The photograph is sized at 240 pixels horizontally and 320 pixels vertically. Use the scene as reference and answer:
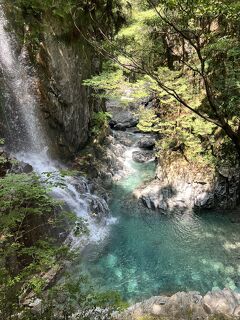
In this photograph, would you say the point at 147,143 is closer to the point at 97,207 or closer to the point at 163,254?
the point at 97,207

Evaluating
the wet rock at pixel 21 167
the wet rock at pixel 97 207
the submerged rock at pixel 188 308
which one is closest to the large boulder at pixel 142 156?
the wet rock at pixel 97 207

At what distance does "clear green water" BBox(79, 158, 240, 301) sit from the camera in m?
8.91

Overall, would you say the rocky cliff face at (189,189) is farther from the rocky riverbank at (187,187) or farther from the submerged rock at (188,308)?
the submerged rock at (188,308)

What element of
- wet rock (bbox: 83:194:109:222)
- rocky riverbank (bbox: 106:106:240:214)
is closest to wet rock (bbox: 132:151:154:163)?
rocky riverbank (bbox: 106:106:240:214)

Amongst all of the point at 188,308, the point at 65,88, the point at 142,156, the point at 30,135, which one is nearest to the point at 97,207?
the point at 30,135

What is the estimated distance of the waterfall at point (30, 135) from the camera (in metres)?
11.4

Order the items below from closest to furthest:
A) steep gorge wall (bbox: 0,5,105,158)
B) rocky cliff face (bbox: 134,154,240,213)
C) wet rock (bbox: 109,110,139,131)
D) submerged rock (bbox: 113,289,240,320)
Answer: submerged rock (bbox: 113,289,240,320) → steep gorge wall (bbox: 0,5,105,158) → rocky cliff face (bbox: 134,154,240,213) → wet rock (bbox: 109,110,139,131)

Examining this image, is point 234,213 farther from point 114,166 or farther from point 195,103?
point 114,166

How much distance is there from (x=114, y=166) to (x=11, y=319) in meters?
11.6

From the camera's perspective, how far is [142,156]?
56.7 feet

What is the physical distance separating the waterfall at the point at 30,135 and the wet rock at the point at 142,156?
4.69 meters

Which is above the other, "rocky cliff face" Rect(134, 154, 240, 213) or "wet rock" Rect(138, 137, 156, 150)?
"rocky cliff face" Rect(134, 154, 240, 213)

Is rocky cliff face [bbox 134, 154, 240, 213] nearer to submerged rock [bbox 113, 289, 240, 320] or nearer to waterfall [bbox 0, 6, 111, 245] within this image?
waterfall [bbox 0, 6, 111, 245]

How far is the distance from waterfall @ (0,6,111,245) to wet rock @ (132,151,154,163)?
4.69m
